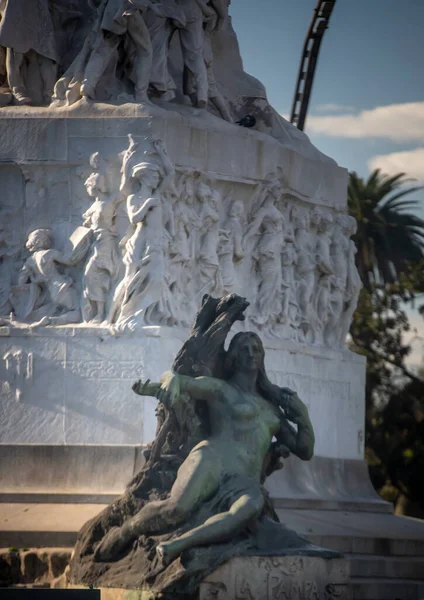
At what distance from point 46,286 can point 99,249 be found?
0.93m

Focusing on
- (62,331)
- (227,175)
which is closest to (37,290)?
(62,331)

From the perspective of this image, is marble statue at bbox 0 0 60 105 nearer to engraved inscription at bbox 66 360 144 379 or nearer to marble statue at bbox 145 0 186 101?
marble statue at bbox 145 0 186 101

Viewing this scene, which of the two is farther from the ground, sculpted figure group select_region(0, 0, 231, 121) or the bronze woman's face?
sculpted figure group select_region(0, 0, 231, 121)

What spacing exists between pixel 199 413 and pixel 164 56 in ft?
25.8

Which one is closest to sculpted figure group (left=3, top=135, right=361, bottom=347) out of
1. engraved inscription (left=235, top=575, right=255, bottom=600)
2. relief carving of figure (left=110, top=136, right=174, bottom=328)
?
relief carving of figure (left=110, top=136, right=174, bottom=328)

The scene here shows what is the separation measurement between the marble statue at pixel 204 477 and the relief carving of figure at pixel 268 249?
249 inches

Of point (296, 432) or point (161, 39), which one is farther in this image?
point (161, 39)

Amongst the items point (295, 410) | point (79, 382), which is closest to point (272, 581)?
point (295, 410)

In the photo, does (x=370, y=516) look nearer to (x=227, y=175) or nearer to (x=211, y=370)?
(x=227, y=175)

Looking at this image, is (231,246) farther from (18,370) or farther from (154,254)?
(18,370)

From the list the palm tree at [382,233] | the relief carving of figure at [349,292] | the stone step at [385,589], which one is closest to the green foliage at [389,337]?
the palm tree at [382,233]

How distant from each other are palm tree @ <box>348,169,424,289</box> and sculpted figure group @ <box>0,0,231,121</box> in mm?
20281

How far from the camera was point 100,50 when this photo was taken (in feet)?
78.3

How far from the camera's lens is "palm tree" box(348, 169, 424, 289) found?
4484 centimetres
